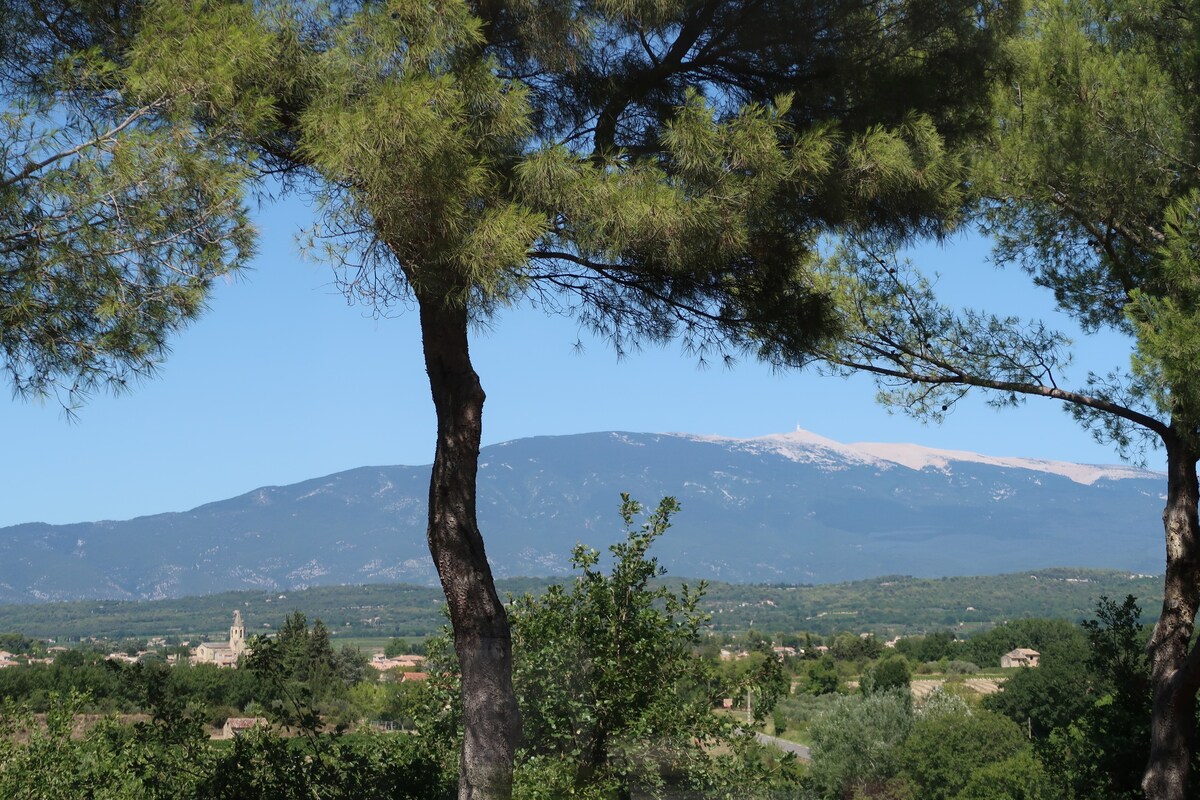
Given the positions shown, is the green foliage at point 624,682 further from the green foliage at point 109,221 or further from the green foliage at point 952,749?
the green foliage at point 952,749

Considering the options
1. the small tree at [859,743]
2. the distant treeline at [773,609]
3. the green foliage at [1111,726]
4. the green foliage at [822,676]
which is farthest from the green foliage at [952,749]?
the distant treeline at [773,609]

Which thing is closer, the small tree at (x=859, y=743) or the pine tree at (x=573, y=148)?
the pine tree at (x=573, y=148)

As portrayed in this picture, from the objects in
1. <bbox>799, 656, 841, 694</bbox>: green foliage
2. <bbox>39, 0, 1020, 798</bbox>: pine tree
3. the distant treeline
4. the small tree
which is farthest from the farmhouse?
<bbox>39, 0, 1020, 798</bbox>: pine tree

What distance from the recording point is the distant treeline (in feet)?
504

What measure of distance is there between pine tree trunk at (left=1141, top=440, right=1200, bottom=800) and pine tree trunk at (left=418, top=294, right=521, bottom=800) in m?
3.48

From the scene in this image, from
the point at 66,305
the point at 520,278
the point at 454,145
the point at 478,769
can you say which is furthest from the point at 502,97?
the point at 478,769

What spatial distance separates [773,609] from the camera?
596ft

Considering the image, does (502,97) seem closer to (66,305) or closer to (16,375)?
(66,305)

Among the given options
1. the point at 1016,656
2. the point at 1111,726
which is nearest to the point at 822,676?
the point at 1016,656

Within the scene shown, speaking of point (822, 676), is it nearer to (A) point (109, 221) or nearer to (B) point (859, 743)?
(B) point (859, 743)

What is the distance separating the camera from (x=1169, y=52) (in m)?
6.35

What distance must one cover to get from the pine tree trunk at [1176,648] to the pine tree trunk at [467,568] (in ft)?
11.4

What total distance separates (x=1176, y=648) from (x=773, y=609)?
180m

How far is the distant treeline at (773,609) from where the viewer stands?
154 meters
